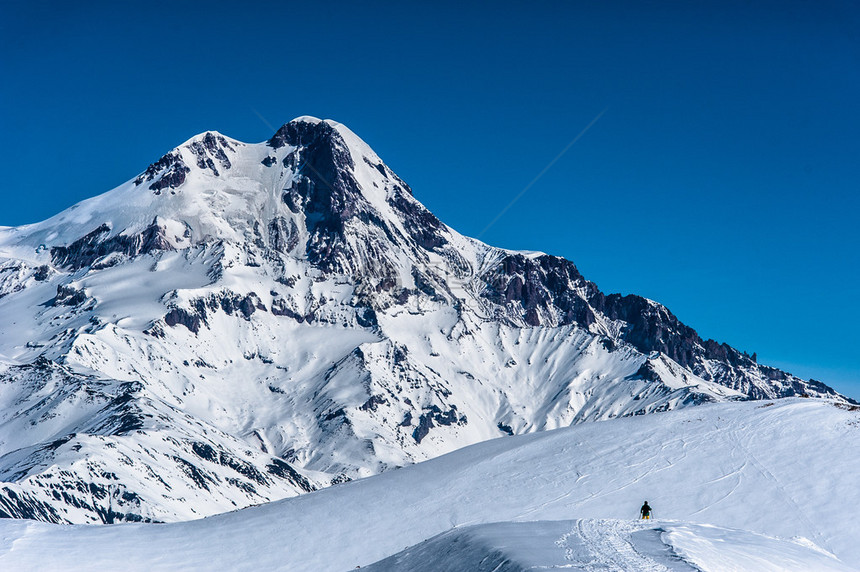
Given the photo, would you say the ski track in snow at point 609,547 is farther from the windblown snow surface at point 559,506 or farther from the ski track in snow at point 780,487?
the ski track in snow at point 780,487

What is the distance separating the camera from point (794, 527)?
4894 centimetres

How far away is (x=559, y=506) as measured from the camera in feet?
182

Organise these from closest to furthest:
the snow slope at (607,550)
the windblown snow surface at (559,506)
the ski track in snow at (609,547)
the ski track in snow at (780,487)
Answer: the ski track in snow at (609,547), the snow slope at (607,550), the windblown snow surface at (559,506), the ski track in snow at (780,487)

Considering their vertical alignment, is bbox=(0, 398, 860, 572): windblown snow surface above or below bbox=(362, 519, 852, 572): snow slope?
above

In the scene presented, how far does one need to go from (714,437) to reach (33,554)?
44.7 m

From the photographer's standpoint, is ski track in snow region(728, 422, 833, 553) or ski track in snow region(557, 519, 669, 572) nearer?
ski track in snow region(557, 519, 669, 572)

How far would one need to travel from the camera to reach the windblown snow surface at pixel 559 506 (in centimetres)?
4288

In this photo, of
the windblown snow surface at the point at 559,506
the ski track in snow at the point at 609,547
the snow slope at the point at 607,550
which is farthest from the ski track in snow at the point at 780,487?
the ski track in snow at the point at 609,547

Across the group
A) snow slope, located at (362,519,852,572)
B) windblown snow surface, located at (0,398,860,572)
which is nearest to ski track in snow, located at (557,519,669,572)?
snow slope, located at (362,519,852,572)

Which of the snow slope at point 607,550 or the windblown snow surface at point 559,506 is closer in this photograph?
the snow slope at point 607,550

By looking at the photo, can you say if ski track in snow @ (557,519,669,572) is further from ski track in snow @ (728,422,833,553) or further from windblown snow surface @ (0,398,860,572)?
ski track in snow @ (728,422,833,553)

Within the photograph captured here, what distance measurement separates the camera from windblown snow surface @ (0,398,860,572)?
42.9m

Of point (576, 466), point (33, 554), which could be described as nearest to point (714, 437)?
point (576, 466)

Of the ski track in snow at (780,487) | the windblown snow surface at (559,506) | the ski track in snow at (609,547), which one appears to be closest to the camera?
the ski track in snow at (609,547)
